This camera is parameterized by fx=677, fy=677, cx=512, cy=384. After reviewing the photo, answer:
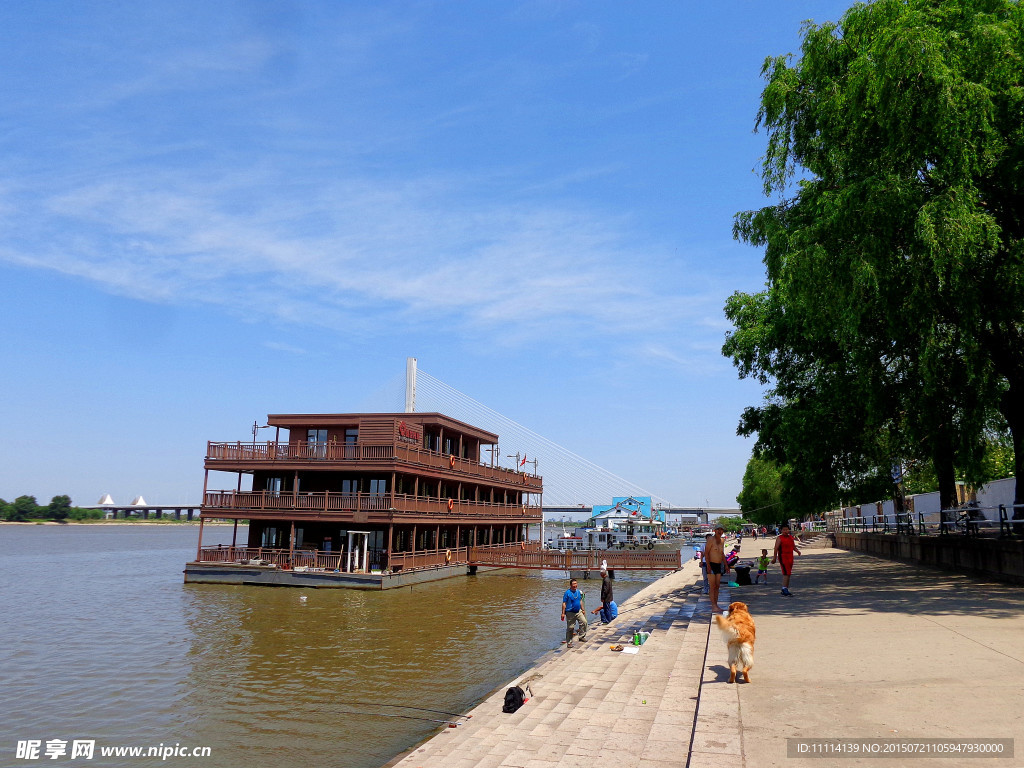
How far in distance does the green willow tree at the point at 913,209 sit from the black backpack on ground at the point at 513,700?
37.8ft

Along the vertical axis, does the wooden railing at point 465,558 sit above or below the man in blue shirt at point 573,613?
below

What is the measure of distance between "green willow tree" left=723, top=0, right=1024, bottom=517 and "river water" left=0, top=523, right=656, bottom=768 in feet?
40.7

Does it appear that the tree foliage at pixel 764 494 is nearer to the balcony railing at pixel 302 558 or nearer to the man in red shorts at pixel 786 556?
the balcony railing at pixel 302 558

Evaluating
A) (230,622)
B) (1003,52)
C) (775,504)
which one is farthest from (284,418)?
(775,504)

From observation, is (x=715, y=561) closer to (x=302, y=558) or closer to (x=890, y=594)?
(x=890, y=594)

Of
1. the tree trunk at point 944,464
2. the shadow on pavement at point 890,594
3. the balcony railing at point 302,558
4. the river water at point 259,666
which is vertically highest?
the tree trunk at point 944,464

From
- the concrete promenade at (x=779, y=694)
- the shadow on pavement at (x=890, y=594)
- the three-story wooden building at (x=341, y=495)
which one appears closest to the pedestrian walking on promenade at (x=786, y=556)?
the shadow on pavement at (x=890, y=594)

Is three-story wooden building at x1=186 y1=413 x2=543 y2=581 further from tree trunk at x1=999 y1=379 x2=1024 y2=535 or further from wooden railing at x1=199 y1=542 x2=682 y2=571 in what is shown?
tree trunk at x1=999 y1=379 x2=1024 y2=535

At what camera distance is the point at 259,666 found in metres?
17.5

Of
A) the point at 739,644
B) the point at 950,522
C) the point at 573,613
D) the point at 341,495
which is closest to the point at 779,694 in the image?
the point at 739,644

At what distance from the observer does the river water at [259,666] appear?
12047 mm

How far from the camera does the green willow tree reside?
48.7 feet

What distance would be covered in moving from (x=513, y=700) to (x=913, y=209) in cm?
1357

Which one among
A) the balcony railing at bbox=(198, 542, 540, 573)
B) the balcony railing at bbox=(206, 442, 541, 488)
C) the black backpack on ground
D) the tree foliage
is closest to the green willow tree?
the black backpack on ground
